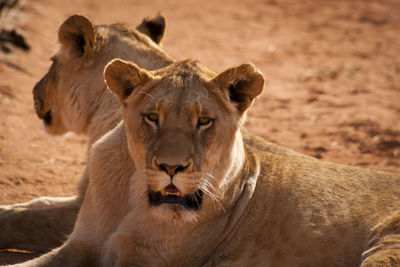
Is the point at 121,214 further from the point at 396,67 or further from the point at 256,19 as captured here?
the point at 256,19

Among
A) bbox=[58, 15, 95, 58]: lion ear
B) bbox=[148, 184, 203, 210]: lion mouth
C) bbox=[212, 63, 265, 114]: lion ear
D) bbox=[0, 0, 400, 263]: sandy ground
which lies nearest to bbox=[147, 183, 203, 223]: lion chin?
bbox=[148, 184, 203, 210]: lion mouth

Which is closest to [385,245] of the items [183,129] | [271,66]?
[183,129]

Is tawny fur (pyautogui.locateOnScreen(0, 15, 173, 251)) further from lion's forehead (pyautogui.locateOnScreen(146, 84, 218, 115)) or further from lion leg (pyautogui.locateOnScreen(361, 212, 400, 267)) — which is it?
lion leg (pyautogui.locateOnScreen(361, 212, 400, 267))

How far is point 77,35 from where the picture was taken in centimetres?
492

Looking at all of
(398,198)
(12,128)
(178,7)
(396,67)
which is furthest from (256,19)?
(398,198)

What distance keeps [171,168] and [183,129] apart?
282 millimetres

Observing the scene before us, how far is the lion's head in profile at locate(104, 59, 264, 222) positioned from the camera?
11.3ft

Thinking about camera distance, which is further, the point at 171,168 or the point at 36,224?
the point at 36,224

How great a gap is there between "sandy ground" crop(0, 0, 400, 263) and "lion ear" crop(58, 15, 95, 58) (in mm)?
294

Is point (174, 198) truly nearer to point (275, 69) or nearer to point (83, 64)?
point (83, 64)

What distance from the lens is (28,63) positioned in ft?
29.9

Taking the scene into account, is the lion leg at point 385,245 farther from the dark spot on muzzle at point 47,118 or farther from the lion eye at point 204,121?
the dark spot on muzzle at point 47,118

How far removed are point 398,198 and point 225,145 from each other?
132cm

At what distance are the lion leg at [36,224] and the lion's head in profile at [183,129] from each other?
3.78 feet
